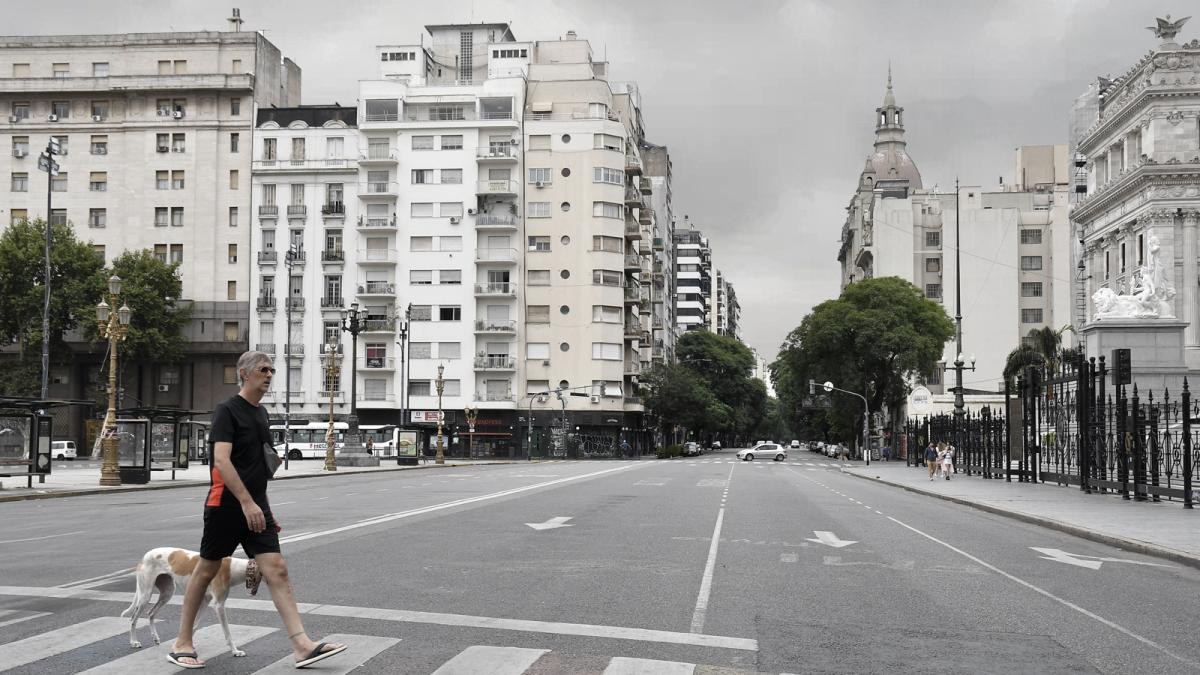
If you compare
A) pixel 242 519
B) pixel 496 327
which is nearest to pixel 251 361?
pixel 242 519

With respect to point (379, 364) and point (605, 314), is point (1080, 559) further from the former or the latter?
point (379, 364)

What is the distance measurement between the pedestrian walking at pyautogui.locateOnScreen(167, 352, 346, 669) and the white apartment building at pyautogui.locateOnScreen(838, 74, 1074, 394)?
8861cm

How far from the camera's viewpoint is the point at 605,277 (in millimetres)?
83250

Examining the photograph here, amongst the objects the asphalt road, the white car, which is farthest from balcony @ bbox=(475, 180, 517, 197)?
the asphalt road

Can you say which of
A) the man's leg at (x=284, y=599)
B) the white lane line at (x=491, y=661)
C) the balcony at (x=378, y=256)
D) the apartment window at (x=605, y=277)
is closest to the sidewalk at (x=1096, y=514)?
the white lane line at (x=491, y=661)

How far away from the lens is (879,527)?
733 inches

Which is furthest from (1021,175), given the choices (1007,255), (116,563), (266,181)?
(116,563)

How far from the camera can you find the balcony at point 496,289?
267 ft

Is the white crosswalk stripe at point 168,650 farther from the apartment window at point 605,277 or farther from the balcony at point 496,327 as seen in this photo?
the apartment window at point 605,277

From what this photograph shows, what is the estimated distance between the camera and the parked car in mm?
69375

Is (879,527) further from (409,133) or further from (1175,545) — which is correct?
(409,133)

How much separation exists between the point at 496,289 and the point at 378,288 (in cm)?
827

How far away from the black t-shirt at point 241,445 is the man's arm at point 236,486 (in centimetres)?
4

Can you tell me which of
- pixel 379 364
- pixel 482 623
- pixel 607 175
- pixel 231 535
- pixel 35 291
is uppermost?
pixel 607 175
